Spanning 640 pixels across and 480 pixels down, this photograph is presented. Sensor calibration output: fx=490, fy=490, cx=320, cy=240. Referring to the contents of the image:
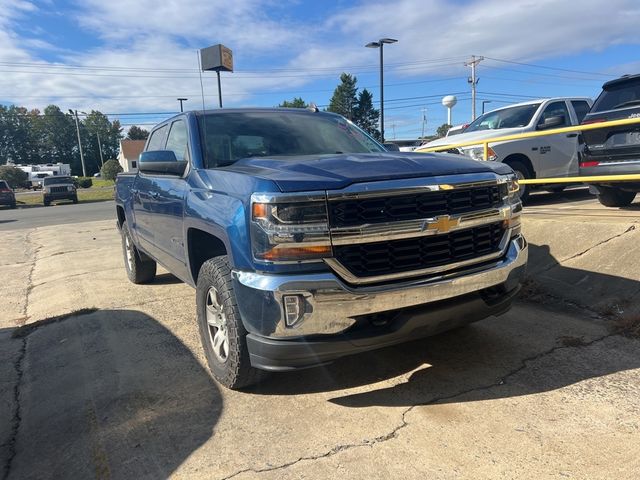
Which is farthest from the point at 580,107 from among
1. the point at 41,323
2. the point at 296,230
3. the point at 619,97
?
the point at 41,323

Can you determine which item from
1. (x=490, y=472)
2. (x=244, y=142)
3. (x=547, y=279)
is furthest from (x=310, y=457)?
(x=547, y=279)

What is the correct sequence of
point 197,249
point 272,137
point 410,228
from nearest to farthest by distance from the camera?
1. point 410,228
2. point 197,249
3. point 272,137

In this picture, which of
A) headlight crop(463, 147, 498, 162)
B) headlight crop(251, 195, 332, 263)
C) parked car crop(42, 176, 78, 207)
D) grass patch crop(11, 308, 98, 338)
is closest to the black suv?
headlight crop(463, 147, 498, 162)

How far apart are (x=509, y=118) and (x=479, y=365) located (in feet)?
22.3

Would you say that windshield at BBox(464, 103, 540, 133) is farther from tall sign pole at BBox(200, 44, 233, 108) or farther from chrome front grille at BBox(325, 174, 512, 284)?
tall sign pole at BBox(200, 44, 233, 108)

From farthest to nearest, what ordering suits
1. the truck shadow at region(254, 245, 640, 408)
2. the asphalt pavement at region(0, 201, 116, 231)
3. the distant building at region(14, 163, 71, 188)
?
the distant building at region(14, 163, 71, 188)
the asphalt pavement at region(0, 201, 116, 231)
the truck shadow at region(254, 245, 640, 408)

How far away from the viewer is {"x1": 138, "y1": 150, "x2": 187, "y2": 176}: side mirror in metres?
3.79

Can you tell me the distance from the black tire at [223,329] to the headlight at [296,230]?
1.82 feet

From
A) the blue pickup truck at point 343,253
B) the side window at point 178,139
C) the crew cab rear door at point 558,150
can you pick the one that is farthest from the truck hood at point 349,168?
the crew cab rear door at point 558,150

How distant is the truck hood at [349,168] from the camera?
104 inches

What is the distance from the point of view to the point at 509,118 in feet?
29.5

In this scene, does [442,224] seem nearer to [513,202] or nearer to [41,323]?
[513,202]

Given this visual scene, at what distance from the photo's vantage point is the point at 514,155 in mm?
8297

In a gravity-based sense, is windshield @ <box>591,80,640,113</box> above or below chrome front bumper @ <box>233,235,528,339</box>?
above
